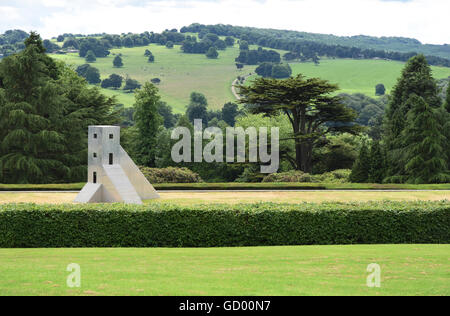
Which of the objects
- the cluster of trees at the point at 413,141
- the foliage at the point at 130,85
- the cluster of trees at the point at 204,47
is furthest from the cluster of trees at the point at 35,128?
the cluster of trees at the point at 204,47

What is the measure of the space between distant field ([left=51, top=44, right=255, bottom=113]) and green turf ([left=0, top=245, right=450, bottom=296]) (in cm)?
11209

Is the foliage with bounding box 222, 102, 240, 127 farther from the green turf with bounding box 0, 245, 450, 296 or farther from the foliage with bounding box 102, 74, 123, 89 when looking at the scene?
the green turf with bounding box 0, 245, 450, 296

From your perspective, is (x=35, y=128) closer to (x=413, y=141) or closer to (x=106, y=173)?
(x=106, y=173)

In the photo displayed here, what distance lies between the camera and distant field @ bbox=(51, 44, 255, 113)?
135m

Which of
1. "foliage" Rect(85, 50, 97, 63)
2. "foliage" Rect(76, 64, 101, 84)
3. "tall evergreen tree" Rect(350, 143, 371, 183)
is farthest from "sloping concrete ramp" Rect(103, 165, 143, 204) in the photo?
"foliage" Rect(85, 50, 97, 63)

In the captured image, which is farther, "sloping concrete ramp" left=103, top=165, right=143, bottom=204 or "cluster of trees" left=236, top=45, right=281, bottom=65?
"cluster of trees" left=236, top=45, right=281, bottom=65

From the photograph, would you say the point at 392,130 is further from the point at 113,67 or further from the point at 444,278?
the point at 113,67

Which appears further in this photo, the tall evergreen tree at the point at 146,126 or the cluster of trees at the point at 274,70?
the cluster of trees at the point at 274,70

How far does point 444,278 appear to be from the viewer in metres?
12.5

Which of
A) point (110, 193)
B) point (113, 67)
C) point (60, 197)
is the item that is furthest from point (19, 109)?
point (113, 67)

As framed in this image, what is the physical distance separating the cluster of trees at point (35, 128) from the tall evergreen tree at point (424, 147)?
25.0 m

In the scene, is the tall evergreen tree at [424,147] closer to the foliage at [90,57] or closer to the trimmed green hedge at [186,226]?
the trimmed green hedge at [186,226]

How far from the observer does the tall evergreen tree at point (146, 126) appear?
59.8m
